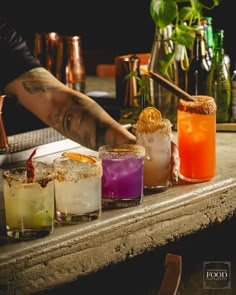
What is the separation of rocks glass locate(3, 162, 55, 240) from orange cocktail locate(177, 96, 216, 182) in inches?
19.3

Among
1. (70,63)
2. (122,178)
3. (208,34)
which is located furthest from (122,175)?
(70,63)

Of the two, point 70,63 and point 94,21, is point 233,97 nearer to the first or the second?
point 70,63

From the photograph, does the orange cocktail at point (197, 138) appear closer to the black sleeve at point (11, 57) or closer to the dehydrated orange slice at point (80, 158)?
the dehydrated orange slice at point (80, 158)

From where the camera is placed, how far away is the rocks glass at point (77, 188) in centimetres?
144

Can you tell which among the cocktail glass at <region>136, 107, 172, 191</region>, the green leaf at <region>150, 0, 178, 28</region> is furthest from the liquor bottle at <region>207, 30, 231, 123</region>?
the cocktail glass at <region>136, 107, 172, 191</region>

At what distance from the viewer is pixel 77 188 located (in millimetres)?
1447

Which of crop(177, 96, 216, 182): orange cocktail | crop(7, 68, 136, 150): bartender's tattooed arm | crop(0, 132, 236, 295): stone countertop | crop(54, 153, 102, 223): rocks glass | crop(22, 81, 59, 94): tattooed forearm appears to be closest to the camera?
crop(0, 132, 236, 295): stone countertop

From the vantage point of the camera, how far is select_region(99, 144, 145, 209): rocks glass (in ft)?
5.10

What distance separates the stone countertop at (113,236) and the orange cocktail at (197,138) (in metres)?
0.04

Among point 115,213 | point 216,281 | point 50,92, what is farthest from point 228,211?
point 50,92

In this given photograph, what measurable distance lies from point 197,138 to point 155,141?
0.16 meters

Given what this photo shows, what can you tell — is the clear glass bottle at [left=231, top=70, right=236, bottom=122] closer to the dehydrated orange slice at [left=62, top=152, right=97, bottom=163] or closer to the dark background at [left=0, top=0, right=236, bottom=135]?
the dehydrated orange slice at [left=62, top=152, right=97, bottom=163]

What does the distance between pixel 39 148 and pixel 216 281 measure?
0.67m

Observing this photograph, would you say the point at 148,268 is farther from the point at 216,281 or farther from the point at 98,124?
the point at 98,124
